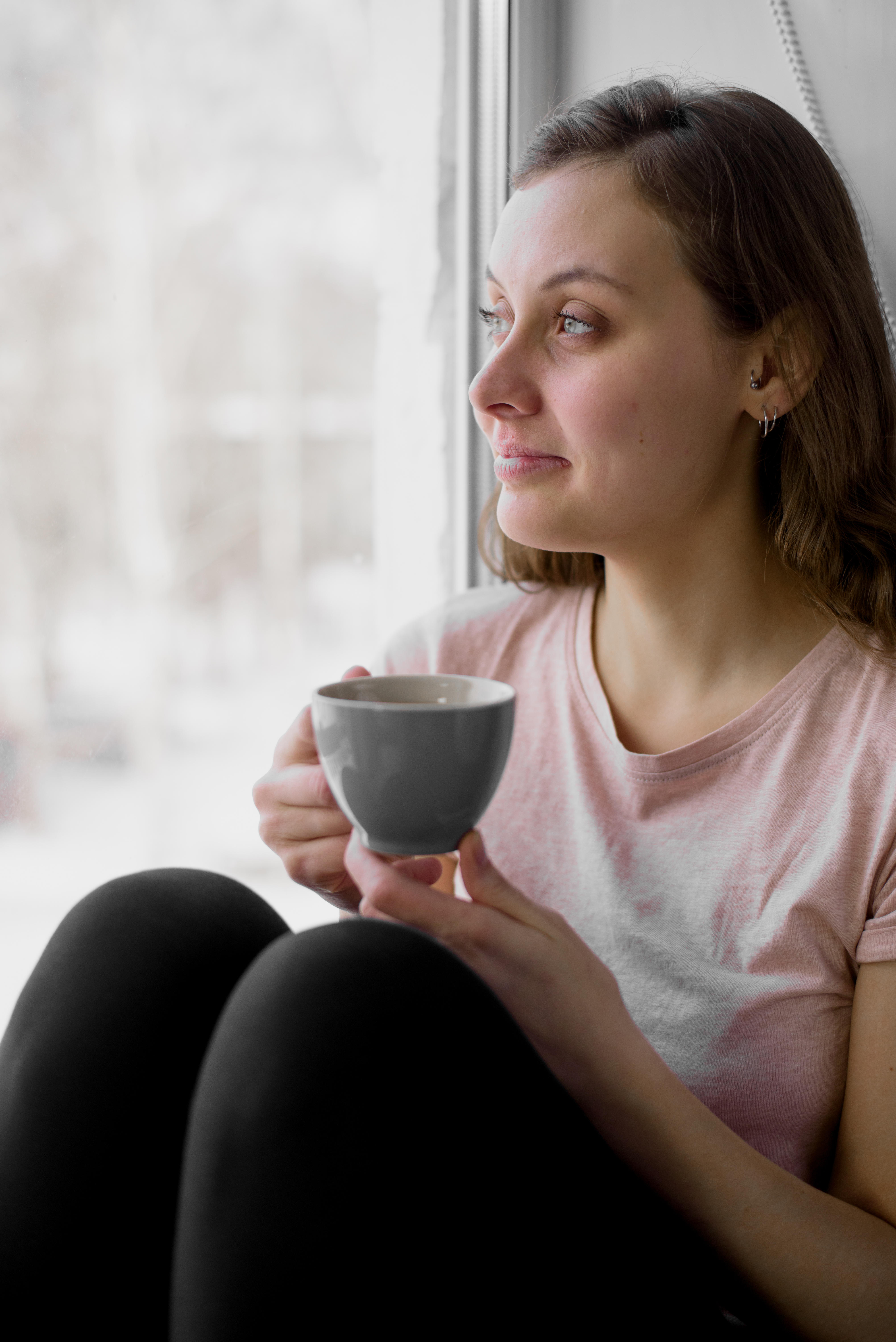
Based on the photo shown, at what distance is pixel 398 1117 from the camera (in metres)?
0.67

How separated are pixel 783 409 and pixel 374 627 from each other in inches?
32.3

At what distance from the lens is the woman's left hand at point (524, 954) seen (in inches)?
28.9

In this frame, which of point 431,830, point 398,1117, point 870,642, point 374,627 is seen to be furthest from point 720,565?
point 374,627

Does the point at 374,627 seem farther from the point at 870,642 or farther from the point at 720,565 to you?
the point at 870,642

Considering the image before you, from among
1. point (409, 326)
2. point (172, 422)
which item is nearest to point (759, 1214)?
point (172, 422)

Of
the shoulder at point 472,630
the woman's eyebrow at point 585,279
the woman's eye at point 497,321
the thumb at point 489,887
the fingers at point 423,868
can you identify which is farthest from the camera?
the shoulder at point 472,630

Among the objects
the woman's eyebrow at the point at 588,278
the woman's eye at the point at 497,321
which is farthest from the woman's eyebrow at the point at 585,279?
the woman's eye at the point at 497,321

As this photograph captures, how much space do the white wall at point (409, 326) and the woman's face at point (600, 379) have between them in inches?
23.1

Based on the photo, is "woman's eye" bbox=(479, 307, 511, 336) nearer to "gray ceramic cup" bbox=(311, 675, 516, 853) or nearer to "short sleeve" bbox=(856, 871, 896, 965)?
"gray ceramic cup" bbox=(311, 675, 516, 853)

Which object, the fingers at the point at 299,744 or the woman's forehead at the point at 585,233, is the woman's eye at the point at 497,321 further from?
the fingers at the point at 299,744

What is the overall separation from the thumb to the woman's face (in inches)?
15.4

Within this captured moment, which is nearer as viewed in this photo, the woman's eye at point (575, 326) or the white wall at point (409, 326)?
the woman's eye at point (575, 326)

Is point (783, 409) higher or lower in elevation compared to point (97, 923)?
higher

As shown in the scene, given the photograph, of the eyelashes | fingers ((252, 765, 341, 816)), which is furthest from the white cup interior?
the eyelashes
